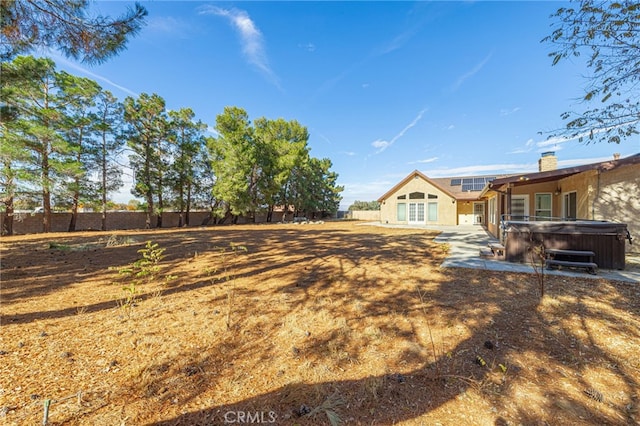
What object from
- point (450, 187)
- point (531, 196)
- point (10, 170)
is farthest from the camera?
point (450, 187)

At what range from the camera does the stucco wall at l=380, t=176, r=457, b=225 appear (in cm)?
2102

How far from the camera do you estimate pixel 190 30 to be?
7801 mm

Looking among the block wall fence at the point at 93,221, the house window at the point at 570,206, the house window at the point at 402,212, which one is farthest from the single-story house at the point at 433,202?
the block wall fence at the point at 93,221

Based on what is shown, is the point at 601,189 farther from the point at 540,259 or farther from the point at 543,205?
the point at 540,259

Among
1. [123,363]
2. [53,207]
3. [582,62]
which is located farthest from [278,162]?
[123,363]

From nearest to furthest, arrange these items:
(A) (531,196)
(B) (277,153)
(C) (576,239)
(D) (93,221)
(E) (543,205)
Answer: (C) (576,239), (E) (543,205), (A) (531,196), (D) (93,221), (B) (277,153)

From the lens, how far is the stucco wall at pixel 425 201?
827 inches

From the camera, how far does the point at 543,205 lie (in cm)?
1213

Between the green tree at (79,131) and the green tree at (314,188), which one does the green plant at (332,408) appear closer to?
the green tree at (79,131)

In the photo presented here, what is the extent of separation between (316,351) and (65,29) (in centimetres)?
639

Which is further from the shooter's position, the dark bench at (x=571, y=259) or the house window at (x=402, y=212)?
the house window at (x=402, y=212)

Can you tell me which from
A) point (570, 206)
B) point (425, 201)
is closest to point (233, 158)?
point (425, 201)

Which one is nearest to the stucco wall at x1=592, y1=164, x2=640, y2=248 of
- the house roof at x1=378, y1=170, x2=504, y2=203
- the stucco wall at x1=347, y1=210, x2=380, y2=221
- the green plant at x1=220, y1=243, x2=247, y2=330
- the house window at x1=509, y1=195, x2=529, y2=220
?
the house window at x1=509, y1=195, x2=529, y2=220

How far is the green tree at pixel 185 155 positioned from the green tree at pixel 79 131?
4.75 meters
